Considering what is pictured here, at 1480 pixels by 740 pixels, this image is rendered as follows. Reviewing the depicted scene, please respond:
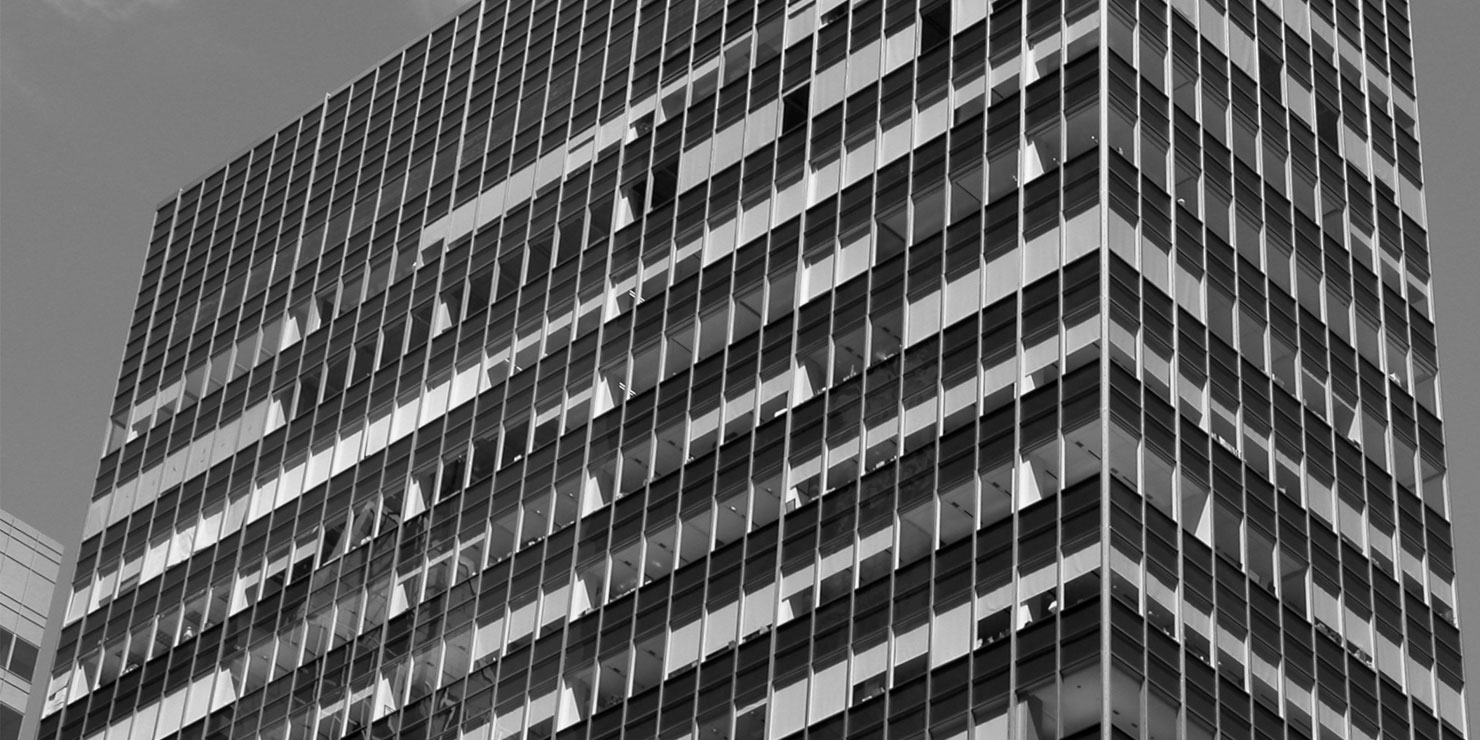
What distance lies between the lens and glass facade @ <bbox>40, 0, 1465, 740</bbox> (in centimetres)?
8444

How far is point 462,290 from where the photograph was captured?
112 m

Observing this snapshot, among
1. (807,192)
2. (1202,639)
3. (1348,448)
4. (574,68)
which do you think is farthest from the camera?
(574,68)

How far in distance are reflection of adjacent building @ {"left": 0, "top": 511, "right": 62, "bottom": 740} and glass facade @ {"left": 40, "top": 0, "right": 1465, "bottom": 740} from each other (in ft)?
50.3

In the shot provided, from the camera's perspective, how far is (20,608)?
13512 cm

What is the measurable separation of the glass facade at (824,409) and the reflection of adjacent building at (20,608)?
1533 centimetres

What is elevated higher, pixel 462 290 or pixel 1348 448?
pixel 462 290

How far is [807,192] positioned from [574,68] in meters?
18.2

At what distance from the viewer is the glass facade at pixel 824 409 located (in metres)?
84.4

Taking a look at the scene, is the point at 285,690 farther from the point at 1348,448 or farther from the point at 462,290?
the point at 1348,448

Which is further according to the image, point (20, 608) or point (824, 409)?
point (20, 608)

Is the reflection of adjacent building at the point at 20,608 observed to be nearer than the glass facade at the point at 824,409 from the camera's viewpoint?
No

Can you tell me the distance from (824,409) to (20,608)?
55.1 meters

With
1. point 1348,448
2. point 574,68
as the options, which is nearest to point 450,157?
point 574,68

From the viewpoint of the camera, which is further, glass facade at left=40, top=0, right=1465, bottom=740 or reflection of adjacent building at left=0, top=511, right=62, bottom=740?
reflection of adjacent building at left=0, top=511, right=62, bottom=740
